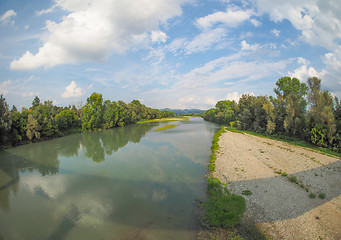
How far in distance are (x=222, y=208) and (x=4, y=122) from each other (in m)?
35.9

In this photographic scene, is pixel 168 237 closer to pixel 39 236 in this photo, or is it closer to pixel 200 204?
pixel 200 204

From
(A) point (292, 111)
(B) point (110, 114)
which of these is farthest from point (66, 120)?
(A) point (292, 111)

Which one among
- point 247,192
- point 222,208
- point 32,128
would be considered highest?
point 32,128

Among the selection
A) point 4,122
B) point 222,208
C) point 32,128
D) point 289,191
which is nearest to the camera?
point 222,208

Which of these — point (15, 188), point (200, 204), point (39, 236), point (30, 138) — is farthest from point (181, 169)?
point (30, 138)

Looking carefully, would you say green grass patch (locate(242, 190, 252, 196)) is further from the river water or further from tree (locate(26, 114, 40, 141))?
tree (locate(26, 114, 40, 141))

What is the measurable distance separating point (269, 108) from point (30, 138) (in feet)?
164

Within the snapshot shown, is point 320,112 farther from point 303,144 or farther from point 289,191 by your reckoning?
point 289,191

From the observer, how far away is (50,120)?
3550cm

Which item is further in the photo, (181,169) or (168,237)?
(181,169)

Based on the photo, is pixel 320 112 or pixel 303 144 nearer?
pixel 320 112

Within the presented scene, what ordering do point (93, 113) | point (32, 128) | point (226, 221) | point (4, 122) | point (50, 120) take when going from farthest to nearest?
point (93, 113), point (50, 120), point (32, 128), point (4, 122), point (226, 221)

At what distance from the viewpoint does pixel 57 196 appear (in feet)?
35.3

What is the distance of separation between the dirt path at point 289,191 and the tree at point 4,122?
34.1m
